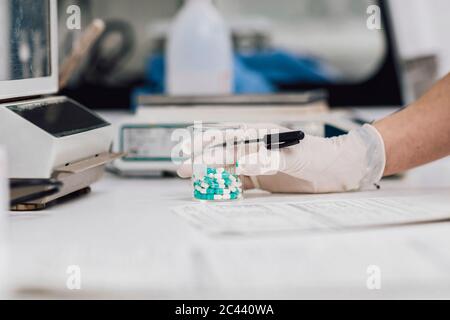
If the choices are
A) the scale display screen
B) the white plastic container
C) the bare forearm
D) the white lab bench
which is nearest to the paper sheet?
the white lab bench

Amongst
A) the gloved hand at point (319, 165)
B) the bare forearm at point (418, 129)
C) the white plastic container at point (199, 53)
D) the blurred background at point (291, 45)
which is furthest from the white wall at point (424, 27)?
the gloved hand at point (319, 165)

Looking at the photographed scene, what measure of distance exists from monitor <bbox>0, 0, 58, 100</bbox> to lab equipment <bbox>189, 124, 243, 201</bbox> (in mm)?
342

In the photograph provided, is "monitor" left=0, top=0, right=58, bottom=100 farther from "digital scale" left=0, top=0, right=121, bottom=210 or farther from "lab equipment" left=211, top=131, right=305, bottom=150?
"lab equipment" left=211, top=131, right=305, bottom=150

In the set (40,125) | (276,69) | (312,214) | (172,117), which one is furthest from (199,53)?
(312,214)

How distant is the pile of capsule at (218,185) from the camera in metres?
1.27

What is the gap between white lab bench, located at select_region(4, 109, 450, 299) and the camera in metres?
0.80

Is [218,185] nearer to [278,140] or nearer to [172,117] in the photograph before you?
[278,140]

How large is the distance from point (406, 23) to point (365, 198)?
1.50m

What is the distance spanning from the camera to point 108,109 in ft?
8.63

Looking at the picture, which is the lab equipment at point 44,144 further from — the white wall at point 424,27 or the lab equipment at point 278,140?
the white wall at point 424,27

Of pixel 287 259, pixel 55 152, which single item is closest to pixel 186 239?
pixel 287 259

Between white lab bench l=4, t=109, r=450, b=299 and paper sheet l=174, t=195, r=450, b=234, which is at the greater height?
paper sheet l=174, t=195, r=450, b=234

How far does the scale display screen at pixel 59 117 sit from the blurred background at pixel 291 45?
1.16 metres

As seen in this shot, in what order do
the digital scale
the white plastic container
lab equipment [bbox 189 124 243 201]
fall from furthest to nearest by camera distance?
the white plastic container
lab equipment [bbox 189 124 243 201]
the digital scale
